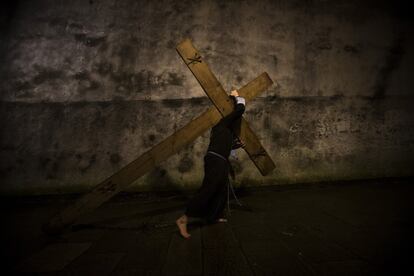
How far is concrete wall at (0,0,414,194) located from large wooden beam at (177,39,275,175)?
7.56 feet

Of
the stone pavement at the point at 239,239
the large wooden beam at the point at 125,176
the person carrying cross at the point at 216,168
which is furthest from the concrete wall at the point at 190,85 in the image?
the large wooden beam at the point at 125,176

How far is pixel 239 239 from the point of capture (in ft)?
10.8

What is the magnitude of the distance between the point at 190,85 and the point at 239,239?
13.1 ft

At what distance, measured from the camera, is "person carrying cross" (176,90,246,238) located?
345 centimetres

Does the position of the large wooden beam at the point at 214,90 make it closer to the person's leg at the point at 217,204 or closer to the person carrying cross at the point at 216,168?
the person carrying cross at the point at 216,168

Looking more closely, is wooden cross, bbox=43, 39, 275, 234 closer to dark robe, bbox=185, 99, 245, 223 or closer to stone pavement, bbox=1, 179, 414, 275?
dark robe, bbox=185, 99, 245, 223

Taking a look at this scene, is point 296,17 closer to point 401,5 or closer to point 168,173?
point 401,5

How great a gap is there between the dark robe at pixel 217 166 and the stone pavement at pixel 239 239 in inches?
15.8

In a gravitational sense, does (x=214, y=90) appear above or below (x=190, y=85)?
below

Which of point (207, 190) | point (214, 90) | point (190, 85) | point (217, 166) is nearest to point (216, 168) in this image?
point (217, 166)

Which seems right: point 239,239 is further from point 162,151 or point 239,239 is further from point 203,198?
point 162,151

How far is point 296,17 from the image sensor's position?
645 centimetres

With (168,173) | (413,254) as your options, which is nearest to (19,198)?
(168,173)

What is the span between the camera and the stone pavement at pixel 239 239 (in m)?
2.54
